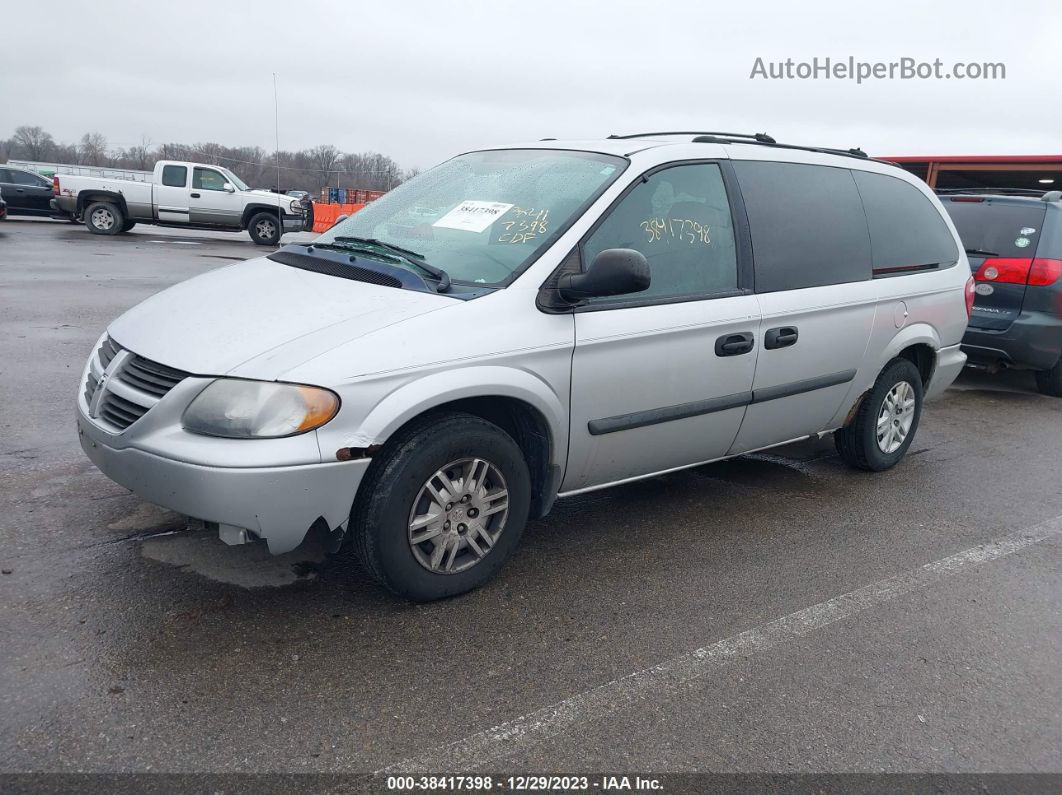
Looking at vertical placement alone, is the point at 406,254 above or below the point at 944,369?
above

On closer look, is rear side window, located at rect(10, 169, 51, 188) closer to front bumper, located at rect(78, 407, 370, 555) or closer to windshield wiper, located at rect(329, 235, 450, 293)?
windshield wiper, located at rect(329, 235, 450, 293)

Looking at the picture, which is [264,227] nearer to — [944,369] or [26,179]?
[26,179]

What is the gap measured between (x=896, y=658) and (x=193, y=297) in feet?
10.2

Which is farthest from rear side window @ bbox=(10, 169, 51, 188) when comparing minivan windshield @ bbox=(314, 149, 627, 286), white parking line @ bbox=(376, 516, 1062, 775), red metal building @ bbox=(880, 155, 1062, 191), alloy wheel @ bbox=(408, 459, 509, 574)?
white parking line @ bbox=(376, 516, 1062, 775)

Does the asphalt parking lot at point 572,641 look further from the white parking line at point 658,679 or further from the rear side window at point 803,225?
the rear side window at point 803,225

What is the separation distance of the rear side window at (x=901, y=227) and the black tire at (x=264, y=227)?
1780 cm

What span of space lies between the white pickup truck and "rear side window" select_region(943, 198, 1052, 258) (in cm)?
1639

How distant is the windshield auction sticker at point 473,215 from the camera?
3.83m

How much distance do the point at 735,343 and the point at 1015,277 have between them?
4759 mm

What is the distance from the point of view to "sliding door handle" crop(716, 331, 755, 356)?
401 centimetres

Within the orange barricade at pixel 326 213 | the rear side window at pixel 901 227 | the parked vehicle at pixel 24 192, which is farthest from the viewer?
the orange barricade at pixel 326 213

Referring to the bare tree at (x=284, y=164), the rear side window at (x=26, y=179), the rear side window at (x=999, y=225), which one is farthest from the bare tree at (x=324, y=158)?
the rear side window at (x=999, y=225)

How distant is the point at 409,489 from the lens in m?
3.15

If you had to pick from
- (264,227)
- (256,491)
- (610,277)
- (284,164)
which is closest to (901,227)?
(610,277)
